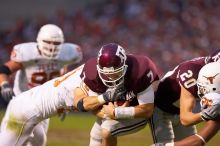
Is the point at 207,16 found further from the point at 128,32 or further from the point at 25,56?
the point at 25,56

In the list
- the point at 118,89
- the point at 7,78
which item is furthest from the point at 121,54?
the point at 7,78

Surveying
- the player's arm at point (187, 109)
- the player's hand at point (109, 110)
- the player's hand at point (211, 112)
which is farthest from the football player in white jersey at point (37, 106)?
the player's hand at point (211, 112)

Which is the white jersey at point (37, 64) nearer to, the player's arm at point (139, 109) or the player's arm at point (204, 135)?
the player's arm at point (139, 109)

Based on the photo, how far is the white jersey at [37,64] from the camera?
5.73 metres

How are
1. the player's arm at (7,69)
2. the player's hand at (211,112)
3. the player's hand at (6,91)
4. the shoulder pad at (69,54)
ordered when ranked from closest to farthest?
1. the player's hand at (211,112)
2. the player's hand at (6,91)
3. the player's arm at (7,69)
4. the shoulder pad at (69,54)

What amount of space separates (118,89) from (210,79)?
0.63 m

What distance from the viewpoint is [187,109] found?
12.9ft

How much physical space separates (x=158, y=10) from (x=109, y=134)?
7565mm

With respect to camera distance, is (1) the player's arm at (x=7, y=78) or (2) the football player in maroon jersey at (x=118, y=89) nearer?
(2) the football player in maroon jersey at (x=118, y=89)

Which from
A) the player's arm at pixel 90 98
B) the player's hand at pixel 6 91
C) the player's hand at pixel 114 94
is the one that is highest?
the player's hand at pixel 114 94

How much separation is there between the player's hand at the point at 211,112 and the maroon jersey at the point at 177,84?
1.00 ft

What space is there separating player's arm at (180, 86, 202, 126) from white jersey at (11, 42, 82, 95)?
2031mm

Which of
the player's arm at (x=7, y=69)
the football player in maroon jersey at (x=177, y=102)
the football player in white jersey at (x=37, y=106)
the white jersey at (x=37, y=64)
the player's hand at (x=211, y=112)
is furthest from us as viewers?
the white jersey at (x=37, y=64)

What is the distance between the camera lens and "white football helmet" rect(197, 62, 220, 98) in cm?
384
